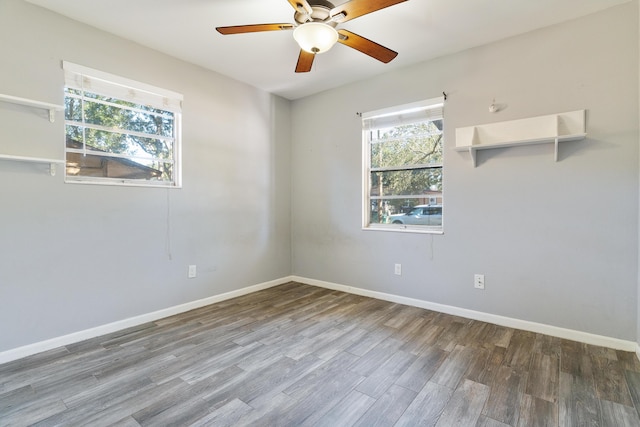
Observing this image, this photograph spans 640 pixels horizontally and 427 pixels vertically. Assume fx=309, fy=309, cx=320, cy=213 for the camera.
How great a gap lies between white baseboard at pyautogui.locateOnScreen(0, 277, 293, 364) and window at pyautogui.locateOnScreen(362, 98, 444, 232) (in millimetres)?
1921

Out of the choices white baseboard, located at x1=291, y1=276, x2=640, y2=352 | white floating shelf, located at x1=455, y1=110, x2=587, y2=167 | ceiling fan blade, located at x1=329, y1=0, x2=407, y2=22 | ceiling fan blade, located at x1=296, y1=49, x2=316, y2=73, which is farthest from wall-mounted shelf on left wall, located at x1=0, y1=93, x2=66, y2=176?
white floating shelf, located at x1=455, y1=110, x2=587, y2=167

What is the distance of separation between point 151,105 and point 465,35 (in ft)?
9.63

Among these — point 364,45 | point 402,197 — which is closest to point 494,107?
point 402,197

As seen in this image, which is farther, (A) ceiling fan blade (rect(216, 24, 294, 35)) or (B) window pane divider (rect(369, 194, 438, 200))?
(B) window pane divider (rect(369, 194, 438, 200))

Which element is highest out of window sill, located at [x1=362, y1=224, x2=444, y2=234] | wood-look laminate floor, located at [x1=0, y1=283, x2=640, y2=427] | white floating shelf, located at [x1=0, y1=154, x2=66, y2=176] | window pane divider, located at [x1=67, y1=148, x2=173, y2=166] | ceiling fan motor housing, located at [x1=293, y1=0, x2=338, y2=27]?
ceiling fan motor housing, located at [x1=293, y1=0, x2=338, y2=27]

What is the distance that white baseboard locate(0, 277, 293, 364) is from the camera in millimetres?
2227

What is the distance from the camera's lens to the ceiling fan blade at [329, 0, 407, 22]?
173cm

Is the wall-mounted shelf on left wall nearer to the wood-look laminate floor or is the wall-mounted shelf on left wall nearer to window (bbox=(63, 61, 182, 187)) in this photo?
window (bbox=(63, 61, 182, 187))

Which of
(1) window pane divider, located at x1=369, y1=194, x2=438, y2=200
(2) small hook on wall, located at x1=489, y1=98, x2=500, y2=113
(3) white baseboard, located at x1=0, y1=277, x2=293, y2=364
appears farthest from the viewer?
(1) window pane divider, located at x1=369, y1=194, x2=438, y2=200

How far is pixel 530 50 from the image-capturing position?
2.63 meters

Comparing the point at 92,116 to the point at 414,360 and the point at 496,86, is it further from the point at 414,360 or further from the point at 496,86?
the point at 496,86

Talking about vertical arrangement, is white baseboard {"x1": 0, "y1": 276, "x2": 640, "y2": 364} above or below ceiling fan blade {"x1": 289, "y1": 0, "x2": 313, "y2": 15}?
below

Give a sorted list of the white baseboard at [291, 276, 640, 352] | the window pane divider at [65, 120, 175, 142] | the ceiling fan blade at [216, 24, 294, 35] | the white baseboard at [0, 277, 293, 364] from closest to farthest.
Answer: the ceiling fan blade at [216, 24, 294, 35] < the white baseboard at [0, 277, 293, 364] < the white baseboard at [291, 276, 640, 352] < the window pane divider at [65, 120, 175, 142]

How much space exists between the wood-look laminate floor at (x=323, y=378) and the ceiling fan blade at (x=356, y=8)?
223cm
